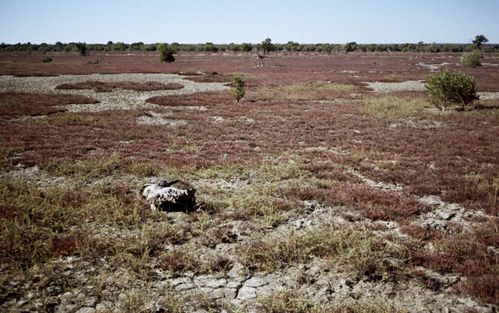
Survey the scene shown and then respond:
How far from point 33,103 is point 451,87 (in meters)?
37.1

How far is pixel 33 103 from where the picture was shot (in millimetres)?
32156

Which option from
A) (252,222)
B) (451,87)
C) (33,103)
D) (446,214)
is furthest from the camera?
(33,103)

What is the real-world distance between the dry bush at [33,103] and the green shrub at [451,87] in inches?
1256

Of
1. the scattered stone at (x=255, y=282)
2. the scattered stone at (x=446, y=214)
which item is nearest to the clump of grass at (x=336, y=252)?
the scattered stone at (x=255, y=282)

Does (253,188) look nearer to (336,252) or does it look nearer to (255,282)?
(336,252)

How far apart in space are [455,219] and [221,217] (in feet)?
22.8

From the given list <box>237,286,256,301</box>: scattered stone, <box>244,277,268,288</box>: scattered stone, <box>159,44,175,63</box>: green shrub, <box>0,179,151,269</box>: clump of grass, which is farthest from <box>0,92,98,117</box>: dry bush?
<box>159,44,175,63</box>: green shrub

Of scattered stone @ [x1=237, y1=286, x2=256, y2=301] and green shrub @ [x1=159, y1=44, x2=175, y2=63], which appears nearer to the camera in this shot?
scattered stone @ [x1=237, y1=286, x2=256, y2=301]

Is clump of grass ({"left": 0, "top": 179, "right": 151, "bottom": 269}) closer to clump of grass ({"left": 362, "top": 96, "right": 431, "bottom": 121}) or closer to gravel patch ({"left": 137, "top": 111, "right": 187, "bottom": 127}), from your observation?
gravel patch ({"left": 137, "top": 111, "right": 187, "bottom": 127})

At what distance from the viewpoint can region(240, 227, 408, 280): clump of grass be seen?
772 centimetres

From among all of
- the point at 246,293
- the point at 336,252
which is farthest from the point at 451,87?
the point at 246,293

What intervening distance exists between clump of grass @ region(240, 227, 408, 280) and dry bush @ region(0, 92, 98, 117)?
26.6 m

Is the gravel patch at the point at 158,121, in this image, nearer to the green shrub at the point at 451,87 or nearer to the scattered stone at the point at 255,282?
the scattered stone at the point at 255,282

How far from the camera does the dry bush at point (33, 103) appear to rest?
28109 millimetres
